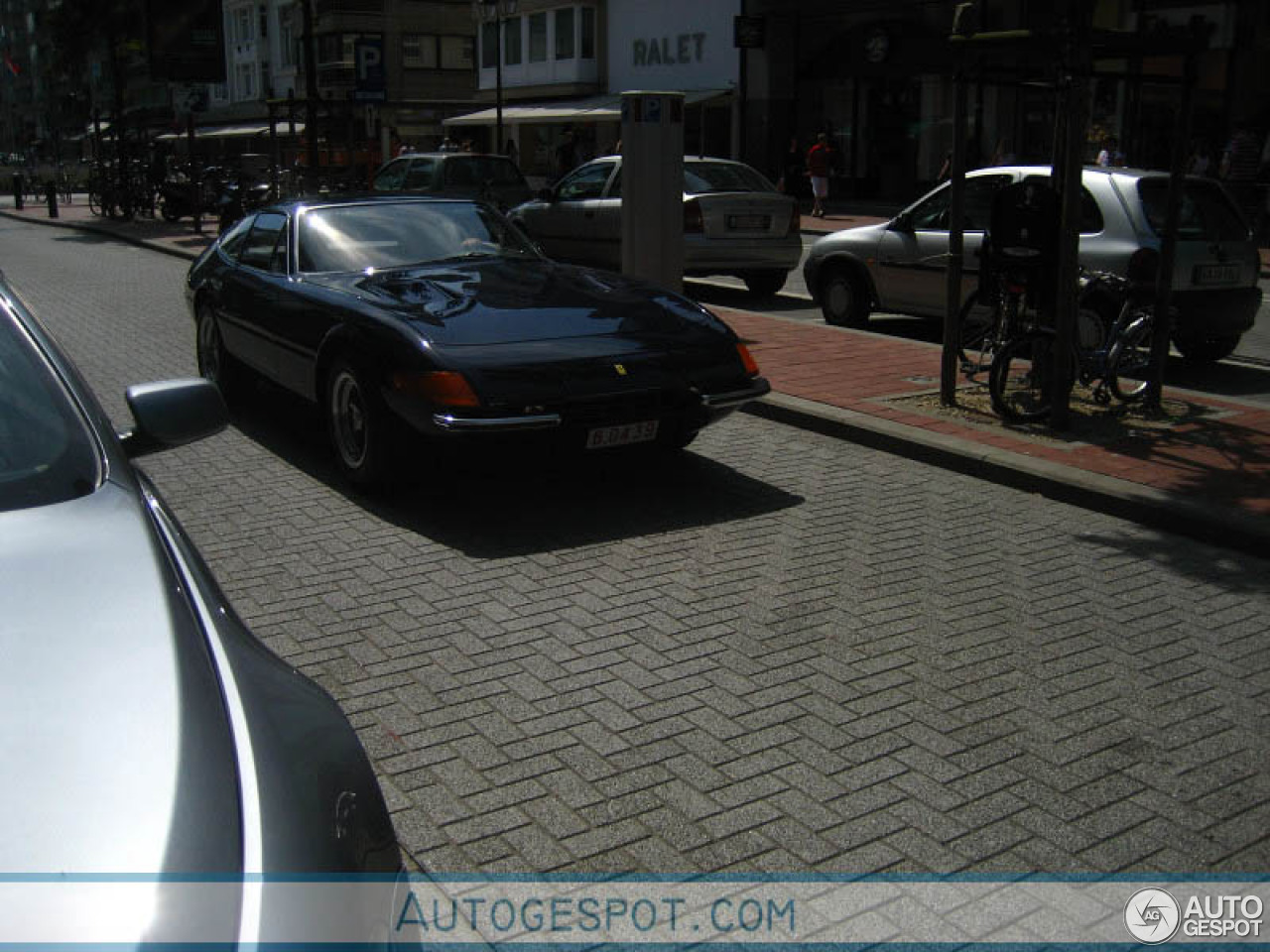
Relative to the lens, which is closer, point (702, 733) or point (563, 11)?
point (702, 733)

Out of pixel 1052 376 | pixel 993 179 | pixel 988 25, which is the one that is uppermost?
pixel 988 25

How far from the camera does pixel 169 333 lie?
42.4 ft

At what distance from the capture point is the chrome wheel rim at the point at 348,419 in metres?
6.70

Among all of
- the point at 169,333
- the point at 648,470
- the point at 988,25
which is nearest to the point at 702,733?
the point at 648,470

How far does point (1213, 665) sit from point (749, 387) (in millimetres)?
2824

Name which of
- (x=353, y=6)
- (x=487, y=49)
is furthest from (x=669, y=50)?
(x=353, y=6)

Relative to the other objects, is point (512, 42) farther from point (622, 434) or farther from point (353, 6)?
point (622, 434)

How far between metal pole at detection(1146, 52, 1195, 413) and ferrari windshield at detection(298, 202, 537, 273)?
3.96 meters

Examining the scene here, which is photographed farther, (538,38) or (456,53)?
(456,53)

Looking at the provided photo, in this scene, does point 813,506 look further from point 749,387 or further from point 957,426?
point 957,426

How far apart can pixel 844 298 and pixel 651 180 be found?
2.53 metres

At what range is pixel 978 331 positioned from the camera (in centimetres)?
1001

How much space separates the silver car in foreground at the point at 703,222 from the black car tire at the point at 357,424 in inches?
283

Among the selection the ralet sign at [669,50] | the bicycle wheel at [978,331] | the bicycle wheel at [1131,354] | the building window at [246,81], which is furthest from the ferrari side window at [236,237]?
the building window at [246,81]
